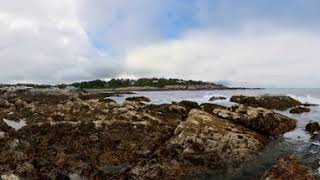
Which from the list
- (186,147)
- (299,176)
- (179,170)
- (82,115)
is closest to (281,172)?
(299,176)

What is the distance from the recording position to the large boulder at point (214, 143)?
79.2 ft

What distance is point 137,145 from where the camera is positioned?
27188mm

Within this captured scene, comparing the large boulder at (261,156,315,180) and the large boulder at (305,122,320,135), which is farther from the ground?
the large boulder at (305,122,320,135)

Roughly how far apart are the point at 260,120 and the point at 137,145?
9.79 m

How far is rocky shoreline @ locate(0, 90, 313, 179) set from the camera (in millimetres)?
22375

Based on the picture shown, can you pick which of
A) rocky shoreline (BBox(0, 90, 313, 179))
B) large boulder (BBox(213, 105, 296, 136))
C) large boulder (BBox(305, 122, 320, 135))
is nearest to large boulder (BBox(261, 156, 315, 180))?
rocky shoreline (BBox(0, 90, 313, 179))

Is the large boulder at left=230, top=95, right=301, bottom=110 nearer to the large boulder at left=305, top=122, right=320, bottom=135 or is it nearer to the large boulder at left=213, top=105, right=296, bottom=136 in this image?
the large boulder at left=305, top=122, right=320, bottom=135

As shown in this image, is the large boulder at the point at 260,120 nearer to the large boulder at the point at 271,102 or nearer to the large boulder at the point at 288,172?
the large boulder at the point at 288,172

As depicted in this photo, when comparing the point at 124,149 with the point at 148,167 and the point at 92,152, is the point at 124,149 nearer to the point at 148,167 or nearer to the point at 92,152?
the point at 92,152

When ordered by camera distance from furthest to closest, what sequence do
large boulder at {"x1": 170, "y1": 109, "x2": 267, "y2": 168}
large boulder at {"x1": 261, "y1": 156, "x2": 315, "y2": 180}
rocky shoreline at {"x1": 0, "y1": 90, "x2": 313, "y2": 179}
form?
large boulder at {"x1": 170, "y1": 109, "x2": 267, "y2": 168} < rocky shoreline at {"x1": 0, "y1": 90, "x2": 313, "y2": 179} < large boulder at {"x1": 261, "y1": 156, "x2": 315, "y2": 180}

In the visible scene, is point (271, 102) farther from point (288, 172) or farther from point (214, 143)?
point (288, 172)

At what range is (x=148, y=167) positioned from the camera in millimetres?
22281

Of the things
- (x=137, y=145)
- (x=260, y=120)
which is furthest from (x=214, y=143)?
(x=260, y=120)

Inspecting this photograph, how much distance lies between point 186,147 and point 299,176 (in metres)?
7.95
